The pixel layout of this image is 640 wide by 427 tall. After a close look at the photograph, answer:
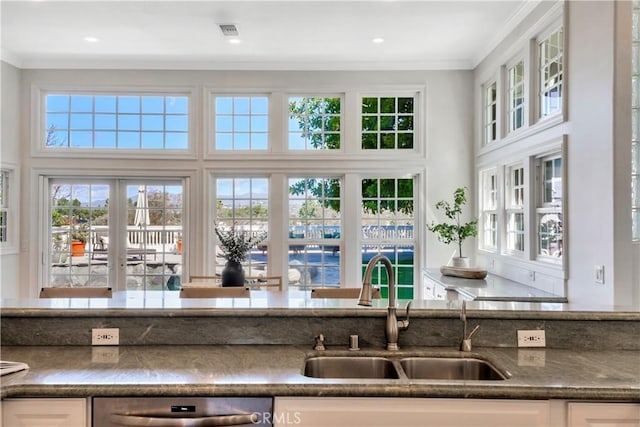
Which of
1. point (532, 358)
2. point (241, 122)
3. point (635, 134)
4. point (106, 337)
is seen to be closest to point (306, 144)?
point (241, 122)

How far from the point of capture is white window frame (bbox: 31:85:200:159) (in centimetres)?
494

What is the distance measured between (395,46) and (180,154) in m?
2.75

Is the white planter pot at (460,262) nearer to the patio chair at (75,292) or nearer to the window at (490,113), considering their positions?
the window at (490,113)

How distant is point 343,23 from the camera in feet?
12.7

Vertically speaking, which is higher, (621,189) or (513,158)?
(513,158)

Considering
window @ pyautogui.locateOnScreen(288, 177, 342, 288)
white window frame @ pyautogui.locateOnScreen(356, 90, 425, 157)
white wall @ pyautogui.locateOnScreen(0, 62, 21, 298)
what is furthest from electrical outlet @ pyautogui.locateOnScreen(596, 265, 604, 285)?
white wall @ pyautogui.locateOnScreen(0, 62, 21, 298)

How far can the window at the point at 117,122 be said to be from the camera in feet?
16.5

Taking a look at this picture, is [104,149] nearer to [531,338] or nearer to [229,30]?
[229,30]

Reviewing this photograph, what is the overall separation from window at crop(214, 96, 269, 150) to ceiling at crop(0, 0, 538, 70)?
1.33 ft

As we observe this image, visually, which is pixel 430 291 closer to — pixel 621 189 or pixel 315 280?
pixel 315 280

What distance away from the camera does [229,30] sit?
400cm

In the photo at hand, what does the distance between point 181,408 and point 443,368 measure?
1.01 m

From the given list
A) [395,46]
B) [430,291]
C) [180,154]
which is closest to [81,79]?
[180,154]

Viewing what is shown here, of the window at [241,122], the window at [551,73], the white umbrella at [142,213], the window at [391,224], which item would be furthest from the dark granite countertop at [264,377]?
the window at [241,122]
